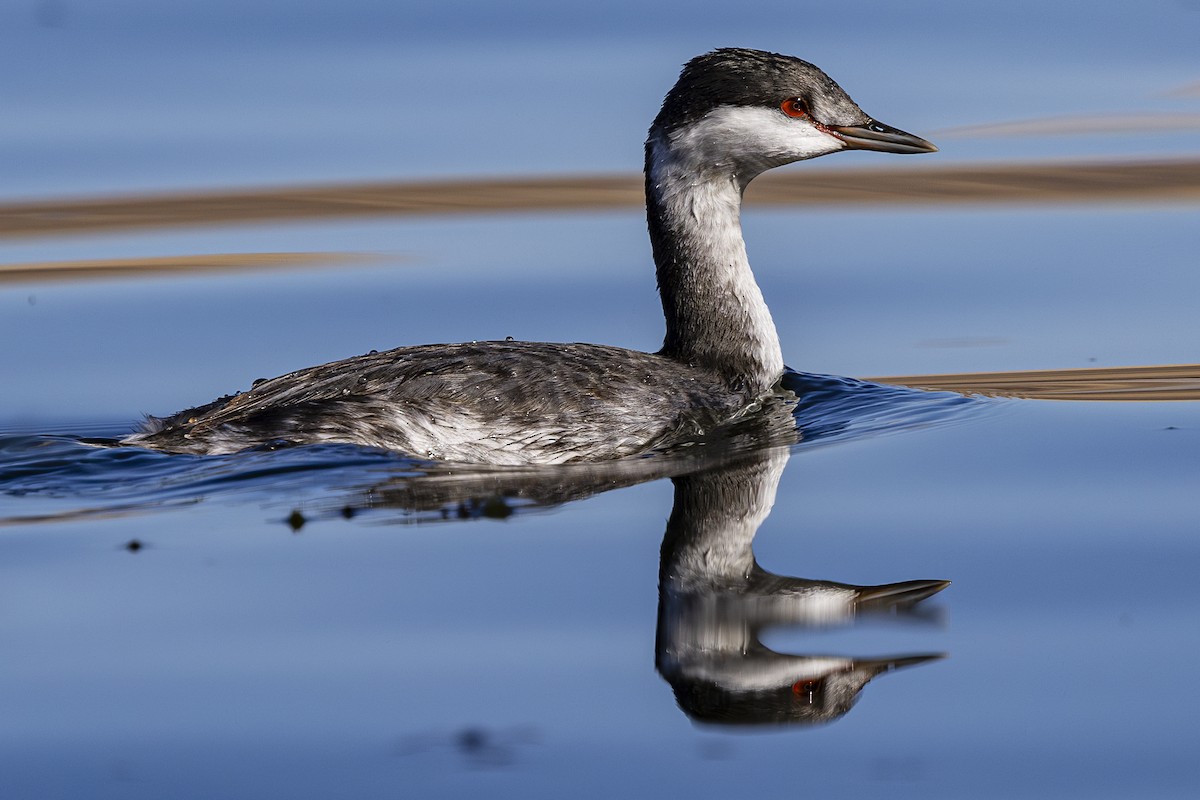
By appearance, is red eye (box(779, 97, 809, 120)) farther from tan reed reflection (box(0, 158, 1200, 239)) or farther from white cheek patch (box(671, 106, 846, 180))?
tan reed reflection (box(0, 158, 1200, 239))

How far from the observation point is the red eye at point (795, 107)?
915 centimetres

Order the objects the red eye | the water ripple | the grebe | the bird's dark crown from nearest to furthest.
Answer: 1. the water ripple
2. the grebe
3. the bird's dark crown
4. the red eye

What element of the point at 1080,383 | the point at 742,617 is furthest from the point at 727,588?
the point at 1080,383

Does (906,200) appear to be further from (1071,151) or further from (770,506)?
(770,506)

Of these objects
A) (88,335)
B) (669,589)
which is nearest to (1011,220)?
(88,335)

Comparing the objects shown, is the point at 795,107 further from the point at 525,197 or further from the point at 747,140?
the point at 525,197

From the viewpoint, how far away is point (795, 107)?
362 inches

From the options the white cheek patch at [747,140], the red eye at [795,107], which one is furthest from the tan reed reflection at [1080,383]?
the red eye at [795,107]

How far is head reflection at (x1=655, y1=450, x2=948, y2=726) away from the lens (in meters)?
5.84

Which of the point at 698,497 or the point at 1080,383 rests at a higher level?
the point at 1080,383

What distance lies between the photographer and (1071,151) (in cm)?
1410

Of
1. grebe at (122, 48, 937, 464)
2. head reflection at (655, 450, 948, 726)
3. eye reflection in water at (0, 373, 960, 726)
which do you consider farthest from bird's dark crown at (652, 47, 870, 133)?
head reflection at (655, 450, 948, 726)

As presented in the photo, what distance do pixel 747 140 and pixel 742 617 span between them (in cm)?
316

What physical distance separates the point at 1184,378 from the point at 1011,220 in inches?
142
